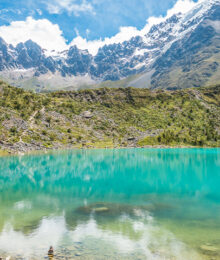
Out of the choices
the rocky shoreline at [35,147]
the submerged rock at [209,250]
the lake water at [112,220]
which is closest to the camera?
the submerged rock at [209,250]

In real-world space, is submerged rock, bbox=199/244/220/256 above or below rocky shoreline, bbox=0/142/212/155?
below

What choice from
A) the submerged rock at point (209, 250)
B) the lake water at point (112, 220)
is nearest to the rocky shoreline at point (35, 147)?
the lake water at point (112, 220)

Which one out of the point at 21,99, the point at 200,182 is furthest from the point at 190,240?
the point at 21,99

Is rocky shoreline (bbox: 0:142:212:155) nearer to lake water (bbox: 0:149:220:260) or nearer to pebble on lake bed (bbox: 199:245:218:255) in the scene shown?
lake water (bbox: 0:149:220:260)

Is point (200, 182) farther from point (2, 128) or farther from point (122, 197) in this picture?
point (2, 128)

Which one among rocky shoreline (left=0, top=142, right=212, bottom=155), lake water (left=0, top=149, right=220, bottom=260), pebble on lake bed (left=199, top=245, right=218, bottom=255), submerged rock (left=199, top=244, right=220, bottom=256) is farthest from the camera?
rocky shoreline (left=0, top=142, right=212, bottom=155)

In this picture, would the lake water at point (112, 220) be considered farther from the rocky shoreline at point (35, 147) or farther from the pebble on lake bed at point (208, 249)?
the rocky shoreline at point (35, 147)

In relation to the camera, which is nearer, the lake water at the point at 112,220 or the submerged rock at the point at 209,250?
the submerged rock at the point at 209,250

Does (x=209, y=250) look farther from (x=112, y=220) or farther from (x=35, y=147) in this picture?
(x=35, y=147)

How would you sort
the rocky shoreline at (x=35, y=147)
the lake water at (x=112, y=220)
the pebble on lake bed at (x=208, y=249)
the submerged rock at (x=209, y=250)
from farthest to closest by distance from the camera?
the rocky shoreline at (x=35, y=147) → the lake water at (x=112, y=220) → the pebble on lake bed at (x=208, y=249) → the submerged rock at (x=209, y=250)

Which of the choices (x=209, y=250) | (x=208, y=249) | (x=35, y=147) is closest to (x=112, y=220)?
(x=208, y=249)

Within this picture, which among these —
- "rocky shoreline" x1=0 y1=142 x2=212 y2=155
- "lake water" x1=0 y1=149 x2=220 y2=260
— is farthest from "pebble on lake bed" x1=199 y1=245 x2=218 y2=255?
"rocky shoreline" x1=0 y1=142 x2=212 y2=155

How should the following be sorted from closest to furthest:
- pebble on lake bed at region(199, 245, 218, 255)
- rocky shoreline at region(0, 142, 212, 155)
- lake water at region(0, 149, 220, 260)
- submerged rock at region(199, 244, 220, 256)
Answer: submerged rock at region(199, 244, 220, 256), pebble on lake bed at region(199, 245, 218, 255), lake water at region(0, 149, 220, 260), rocky shoreline at region(0, 142, 212, 155)

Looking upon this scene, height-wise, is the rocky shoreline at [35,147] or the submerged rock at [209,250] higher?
the rocky shoreline at [35,147]
